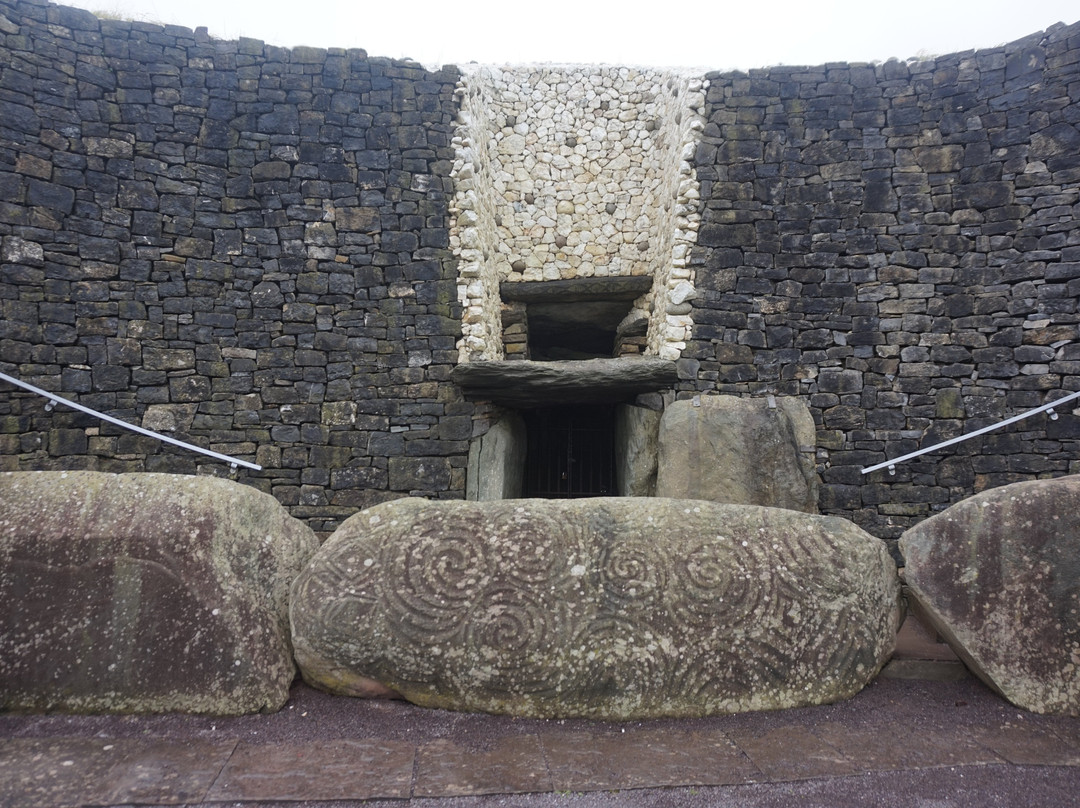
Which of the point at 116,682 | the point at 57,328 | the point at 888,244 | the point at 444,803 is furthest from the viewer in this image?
the point at 888,244

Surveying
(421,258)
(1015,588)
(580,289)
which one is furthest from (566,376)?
(1015,588)

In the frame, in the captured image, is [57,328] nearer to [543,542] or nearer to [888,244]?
[543,542]

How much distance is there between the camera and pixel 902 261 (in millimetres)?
6215

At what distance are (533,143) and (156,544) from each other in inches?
229

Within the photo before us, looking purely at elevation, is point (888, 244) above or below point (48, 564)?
above

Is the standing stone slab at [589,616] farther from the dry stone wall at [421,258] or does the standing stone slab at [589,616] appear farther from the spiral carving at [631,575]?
the dry stone wall at [421,258]

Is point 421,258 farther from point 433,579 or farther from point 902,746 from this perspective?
point 902,746

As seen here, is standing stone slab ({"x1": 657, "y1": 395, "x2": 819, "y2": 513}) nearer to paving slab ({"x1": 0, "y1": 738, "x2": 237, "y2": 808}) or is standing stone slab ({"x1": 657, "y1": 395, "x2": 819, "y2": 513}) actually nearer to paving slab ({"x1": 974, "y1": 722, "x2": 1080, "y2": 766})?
paving slab ({"x1": 974, "y1": 722, "x2": 1080, "y2": 766})

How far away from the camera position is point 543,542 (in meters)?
3.16

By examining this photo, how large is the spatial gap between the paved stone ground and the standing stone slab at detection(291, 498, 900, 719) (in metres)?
0.13

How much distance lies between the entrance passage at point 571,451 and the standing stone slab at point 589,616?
4.79m

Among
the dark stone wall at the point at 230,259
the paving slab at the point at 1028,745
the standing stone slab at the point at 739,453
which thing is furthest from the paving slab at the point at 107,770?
the standing stone slab at the point at 739,453

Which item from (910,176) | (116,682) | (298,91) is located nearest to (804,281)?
(910,176)

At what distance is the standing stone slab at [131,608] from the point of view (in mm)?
2906
